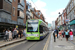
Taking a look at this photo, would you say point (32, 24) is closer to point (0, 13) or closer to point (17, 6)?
point (0, 13)

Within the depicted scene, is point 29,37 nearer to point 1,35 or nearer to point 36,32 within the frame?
point 36,32

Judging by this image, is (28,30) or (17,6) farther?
(17,6)

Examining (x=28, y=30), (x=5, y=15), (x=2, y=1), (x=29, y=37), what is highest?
(x=2, y=1)

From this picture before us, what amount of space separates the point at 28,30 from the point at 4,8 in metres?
6.18

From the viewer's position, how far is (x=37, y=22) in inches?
613

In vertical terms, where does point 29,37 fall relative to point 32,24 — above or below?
below

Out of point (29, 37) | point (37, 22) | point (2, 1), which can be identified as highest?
point (2, 1)

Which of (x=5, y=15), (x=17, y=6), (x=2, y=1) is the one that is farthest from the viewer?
(x=17, y=6)

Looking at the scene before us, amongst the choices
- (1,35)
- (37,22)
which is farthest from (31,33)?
(1,35)

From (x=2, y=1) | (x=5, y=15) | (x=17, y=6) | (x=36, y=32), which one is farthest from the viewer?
(x=17, y=6)

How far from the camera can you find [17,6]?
1038 inches

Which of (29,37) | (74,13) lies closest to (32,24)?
(29,37)

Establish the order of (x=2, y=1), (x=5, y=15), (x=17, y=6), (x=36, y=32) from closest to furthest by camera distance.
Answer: (x=36, y=32), (x=2, y=1), (x=5, y=15), (x=17, y=6)

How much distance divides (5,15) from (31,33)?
672 centimetres
